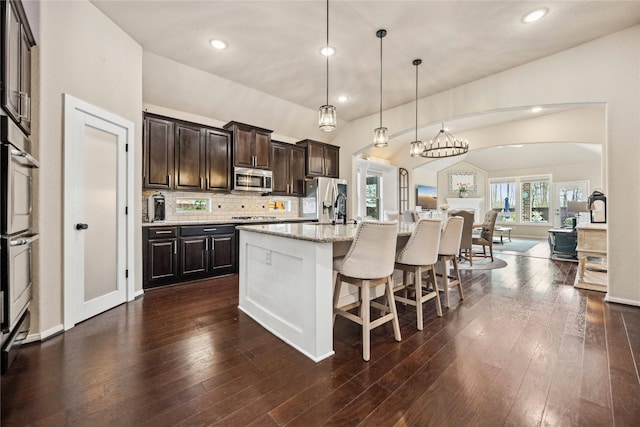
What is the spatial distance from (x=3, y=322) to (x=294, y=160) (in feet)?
15.3

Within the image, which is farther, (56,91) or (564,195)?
(564,195)

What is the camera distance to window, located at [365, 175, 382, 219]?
783cm

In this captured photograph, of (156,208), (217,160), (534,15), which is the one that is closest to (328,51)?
(534,15)

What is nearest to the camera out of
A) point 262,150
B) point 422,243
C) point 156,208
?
point 422,243

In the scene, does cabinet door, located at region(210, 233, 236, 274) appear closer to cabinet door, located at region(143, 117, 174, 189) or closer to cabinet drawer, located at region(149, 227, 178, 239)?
cabinet drawer, located at region(149, 227, 178, 239)

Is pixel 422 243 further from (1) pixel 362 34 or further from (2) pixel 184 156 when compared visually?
(2) pixel 184 156

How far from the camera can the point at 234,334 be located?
90.4 inches

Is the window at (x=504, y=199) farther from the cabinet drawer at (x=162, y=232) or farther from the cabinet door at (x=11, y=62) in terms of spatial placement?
the cabinet door at (x=11, y=62)

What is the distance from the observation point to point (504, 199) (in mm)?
10180

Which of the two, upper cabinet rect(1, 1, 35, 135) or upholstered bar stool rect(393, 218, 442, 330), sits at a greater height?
upper cabinet rect(1, 1, 35, 135)

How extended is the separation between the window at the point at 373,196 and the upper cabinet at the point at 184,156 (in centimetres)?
431

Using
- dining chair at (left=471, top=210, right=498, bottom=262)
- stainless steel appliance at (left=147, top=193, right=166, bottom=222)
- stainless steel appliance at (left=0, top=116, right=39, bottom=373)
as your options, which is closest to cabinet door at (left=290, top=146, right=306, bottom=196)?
stainless steel appliance at (left=147, top=193, right=166, bottom=222)

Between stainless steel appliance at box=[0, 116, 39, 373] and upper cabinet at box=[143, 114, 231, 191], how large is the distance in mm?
1786

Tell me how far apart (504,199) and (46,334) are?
39.8 ft
